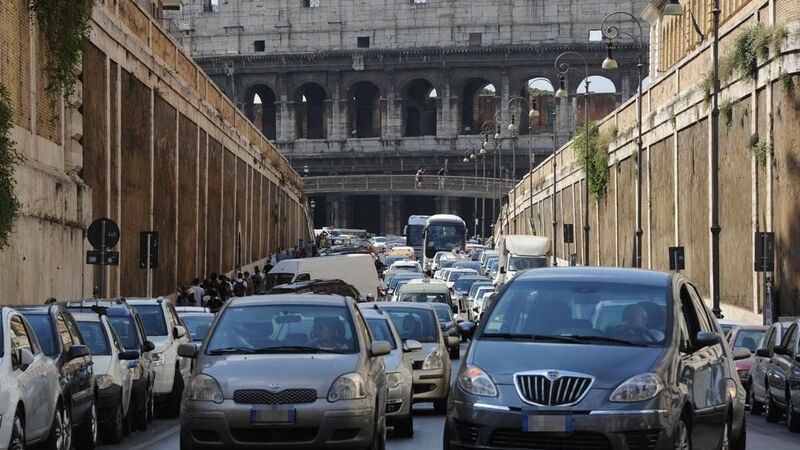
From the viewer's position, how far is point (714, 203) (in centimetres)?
4000

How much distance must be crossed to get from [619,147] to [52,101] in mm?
34751

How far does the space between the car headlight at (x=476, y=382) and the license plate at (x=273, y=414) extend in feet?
6.98

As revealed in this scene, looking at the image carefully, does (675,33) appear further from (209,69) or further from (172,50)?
(209,69)

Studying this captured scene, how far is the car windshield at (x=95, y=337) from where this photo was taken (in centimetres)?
2042

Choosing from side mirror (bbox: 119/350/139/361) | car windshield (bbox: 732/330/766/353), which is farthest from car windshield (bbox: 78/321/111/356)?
car windshield (bbox: 732/330/766/353)

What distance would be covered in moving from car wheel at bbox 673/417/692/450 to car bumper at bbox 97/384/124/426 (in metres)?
8.49

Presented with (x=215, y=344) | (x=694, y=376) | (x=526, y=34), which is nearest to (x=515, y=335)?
(x=694, y=376)

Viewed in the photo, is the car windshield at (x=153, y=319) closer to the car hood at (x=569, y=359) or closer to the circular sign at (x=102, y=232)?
the circular sign at (x=102, y=232)

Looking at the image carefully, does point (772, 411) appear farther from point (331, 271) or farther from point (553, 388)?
point (331, 271)

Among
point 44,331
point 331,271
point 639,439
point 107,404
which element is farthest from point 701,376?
point 331,271

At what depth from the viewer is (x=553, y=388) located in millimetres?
12383

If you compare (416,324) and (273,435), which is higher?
(416,324)

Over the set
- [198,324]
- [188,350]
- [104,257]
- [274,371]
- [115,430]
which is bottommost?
[115,430]

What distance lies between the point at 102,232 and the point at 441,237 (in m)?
73.6
